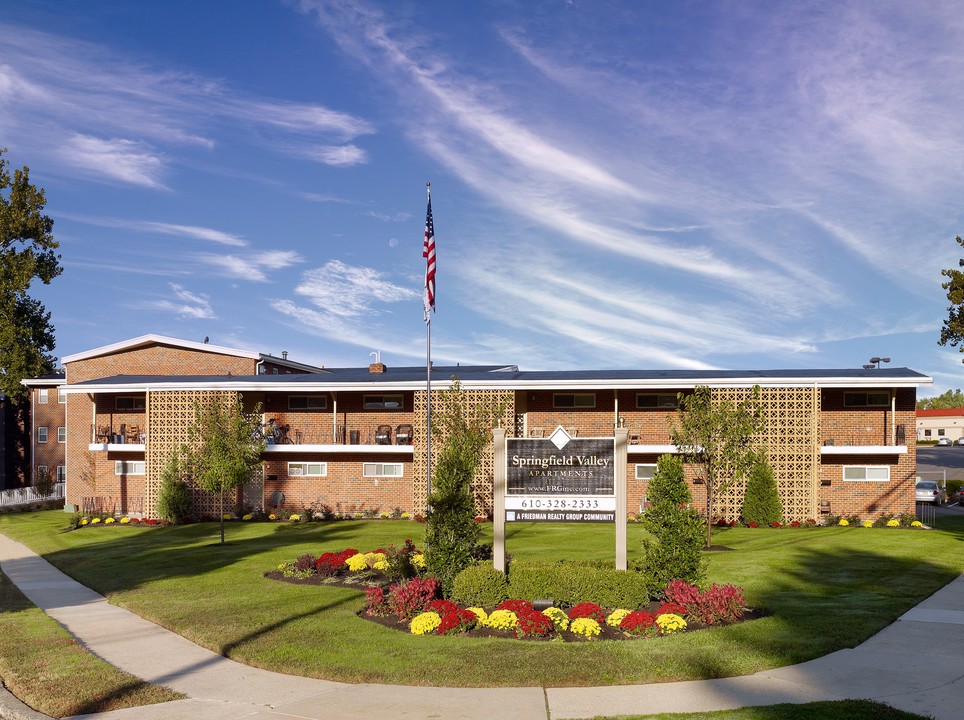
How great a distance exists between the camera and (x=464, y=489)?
1741 centimetres

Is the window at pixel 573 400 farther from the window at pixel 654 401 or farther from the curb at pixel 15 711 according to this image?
the curb at pixel 15 711

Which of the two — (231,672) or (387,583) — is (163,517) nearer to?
(387,583)

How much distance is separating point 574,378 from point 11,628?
2454cm

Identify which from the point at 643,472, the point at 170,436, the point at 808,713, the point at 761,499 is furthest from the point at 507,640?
the point at 170,436

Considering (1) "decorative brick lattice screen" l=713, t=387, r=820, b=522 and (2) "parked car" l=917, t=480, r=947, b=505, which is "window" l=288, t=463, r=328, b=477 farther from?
(2) "parked car" l=917, t=480, r=947, b=505

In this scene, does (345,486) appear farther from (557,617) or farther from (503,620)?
(557,617)

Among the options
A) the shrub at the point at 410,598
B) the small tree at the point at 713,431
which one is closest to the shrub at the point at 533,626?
the shrub at the point at 410,598

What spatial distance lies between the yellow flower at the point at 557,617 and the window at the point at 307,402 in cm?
2689

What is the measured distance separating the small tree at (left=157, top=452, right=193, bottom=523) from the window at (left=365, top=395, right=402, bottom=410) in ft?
29.4

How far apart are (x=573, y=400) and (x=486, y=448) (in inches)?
178

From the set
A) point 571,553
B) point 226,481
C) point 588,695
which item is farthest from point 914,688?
point 226,481

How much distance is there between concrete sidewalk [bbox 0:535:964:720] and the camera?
1008 cm

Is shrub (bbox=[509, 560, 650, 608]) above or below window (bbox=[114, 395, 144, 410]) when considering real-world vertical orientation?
below

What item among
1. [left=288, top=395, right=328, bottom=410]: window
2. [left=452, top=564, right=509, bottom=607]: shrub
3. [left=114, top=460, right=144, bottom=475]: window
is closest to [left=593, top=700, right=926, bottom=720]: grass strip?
[left=452, top=564, right=509, bottom=607]: shrub
